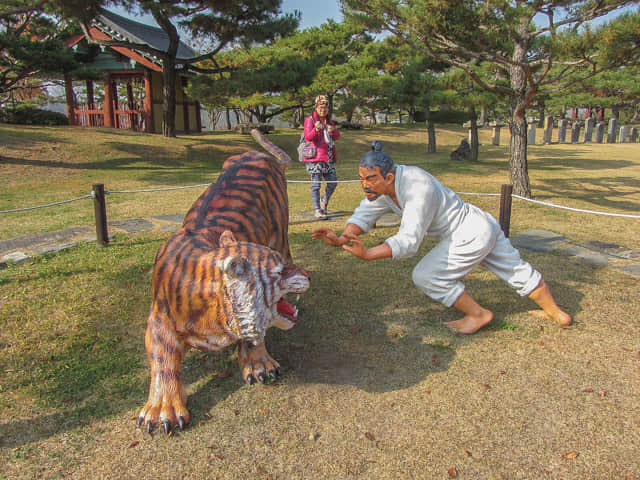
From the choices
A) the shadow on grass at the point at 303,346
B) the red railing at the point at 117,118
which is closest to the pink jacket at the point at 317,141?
the shadow on grass at the point at 303,346

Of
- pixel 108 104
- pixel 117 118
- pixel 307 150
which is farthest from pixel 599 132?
pixel 307 150

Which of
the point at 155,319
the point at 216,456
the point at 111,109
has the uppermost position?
the point at 111,109

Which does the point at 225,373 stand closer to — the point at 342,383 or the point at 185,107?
the point at 342,383

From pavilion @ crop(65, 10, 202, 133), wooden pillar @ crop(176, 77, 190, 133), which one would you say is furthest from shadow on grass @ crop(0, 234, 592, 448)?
wooden pillar @ crop(176, 77, 190, 133)

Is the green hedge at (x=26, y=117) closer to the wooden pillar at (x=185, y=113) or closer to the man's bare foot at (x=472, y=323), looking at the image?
the wooden pillar at (x=185, y=113)

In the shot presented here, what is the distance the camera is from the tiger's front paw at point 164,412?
234 centimetres

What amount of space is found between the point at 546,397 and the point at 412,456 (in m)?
0.94

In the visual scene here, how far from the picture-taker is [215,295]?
2131 mm

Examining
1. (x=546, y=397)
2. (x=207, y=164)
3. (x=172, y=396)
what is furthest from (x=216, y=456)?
(x=207, y=164)

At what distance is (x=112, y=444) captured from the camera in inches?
A: 90.1

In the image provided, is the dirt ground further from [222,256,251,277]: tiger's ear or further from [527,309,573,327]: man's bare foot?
[222,256,251,277]: tiger's ear

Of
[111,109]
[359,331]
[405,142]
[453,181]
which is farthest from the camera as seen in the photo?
[405,142]

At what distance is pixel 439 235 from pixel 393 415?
4.34 ft

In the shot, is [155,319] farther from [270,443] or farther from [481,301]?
[481,301]
